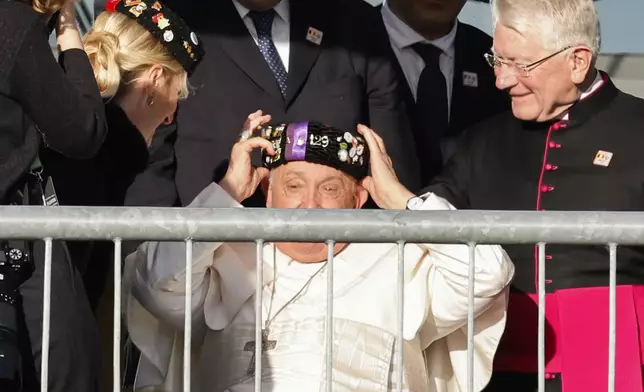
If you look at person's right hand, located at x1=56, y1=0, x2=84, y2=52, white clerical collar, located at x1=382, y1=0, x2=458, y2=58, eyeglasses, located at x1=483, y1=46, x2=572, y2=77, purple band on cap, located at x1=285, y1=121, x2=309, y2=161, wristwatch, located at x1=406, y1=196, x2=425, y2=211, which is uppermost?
white clerical collar, located at x1=382, y1=0, x2=458, y2=58

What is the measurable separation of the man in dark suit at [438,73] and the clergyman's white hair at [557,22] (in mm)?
962

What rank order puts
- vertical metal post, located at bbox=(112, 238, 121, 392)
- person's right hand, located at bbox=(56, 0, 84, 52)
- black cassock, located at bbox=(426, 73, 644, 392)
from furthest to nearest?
black cassock, located at bbox=(426, 73, 644, 392) < person's right hand, located at bbox=(56, 0, 84, 52) < vertical metal post, located at bbox=(112, 238, 121, 392)

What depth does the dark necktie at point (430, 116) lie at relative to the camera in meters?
4.76

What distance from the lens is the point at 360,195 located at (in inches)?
156

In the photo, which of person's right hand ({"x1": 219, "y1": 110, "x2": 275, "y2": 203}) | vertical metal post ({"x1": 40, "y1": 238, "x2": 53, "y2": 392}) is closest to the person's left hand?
person's right hand ({"x1": 219, "y1": 110, "x2": 275, "y2": 203})

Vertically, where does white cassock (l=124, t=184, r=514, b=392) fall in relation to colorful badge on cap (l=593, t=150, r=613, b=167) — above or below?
below

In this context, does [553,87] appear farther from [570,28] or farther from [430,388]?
[430,388]

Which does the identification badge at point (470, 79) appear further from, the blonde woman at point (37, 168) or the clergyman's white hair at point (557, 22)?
the blonde woman at point (37, 168)

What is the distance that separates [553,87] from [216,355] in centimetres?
113

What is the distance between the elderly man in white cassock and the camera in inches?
140

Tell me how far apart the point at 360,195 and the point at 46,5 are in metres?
1.11

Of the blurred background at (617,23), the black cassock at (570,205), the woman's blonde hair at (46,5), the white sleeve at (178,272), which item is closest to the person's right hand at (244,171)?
the white sleeve at (178,272)

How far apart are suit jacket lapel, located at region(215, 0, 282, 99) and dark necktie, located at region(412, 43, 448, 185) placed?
63cm

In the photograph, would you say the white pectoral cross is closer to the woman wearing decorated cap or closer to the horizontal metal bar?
the woman wearing decorated cap
